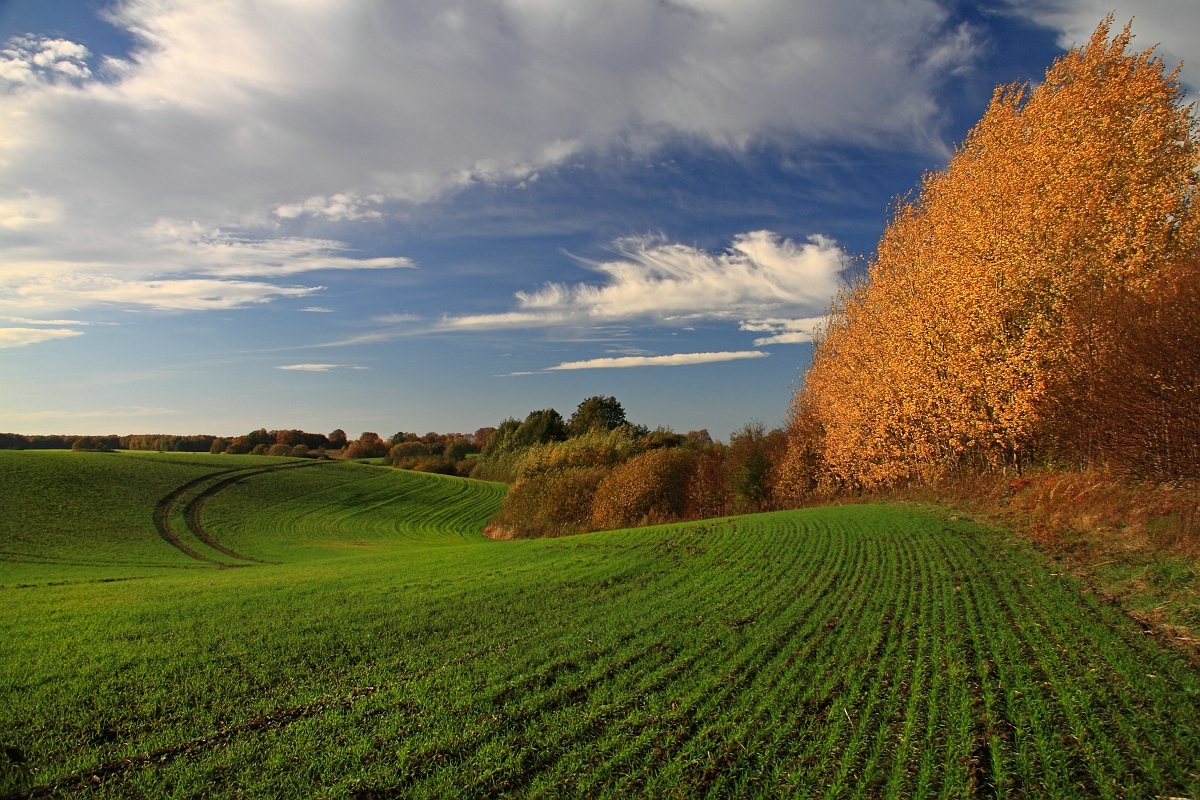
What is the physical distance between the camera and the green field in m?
5.00

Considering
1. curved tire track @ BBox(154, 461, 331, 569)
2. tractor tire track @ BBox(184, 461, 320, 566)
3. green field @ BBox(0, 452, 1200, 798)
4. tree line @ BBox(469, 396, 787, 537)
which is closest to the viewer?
green field @ BBox(0, 452, 1200, 798)

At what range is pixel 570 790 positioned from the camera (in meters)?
4.81

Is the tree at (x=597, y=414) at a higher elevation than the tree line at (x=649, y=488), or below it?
higher

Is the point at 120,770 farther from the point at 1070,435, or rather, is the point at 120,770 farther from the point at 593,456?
the point at 593,456

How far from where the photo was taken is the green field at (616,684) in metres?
5.00

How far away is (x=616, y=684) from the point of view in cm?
682

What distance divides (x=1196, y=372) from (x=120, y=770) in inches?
676

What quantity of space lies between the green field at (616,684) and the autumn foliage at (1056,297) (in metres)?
4.73

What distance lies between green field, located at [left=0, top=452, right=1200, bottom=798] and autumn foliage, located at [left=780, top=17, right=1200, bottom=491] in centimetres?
473

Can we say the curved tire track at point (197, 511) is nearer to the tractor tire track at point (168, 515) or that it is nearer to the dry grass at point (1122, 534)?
the tractor tire track at point (168, 515)

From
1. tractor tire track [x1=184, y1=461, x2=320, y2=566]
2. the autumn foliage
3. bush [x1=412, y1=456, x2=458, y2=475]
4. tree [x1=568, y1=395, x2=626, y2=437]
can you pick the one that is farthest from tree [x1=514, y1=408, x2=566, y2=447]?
the autumn foliage

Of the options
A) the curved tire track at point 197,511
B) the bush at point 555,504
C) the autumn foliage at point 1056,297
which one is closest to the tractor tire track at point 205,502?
the curved tire track at point 197,511

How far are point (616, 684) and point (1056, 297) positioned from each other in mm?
18341

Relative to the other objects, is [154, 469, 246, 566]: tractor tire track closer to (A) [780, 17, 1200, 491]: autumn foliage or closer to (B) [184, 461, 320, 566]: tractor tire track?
(B) [184, 461, 320, 566]: tractor tire track
